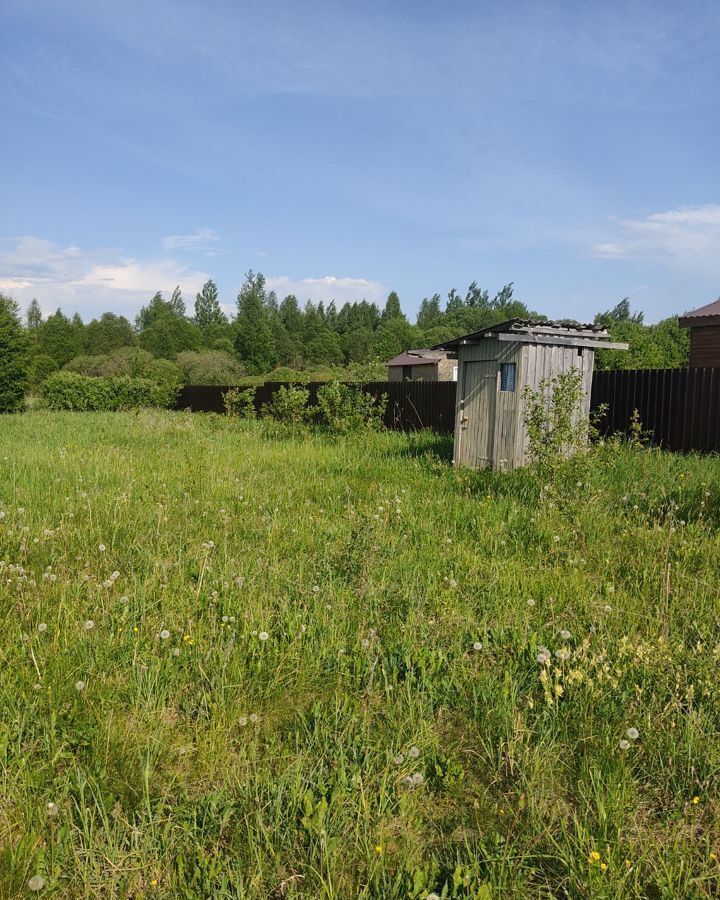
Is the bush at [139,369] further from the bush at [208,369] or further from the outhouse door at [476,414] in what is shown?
the outhouse door at [476,414]

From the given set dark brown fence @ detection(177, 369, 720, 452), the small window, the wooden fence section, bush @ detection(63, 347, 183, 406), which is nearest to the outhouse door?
the small window

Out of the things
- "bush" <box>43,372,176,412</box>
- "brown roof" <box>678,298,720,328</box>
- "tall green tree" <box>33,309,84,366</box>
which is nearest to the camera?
"brown roof" <box>678,298,720,328</box>

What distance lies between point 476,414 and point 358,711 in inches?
275

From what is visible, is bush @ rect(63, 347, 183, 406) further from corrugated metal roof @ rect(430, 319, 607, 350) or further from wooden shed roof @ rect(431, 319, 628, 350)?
wooden shed roof @ rect(431, 319, 628, 350)

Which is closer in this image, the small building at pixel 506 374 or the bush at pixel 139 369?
the small building at pixel 506 374

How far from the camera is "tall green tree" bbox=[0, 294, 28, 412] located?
2189 centimetres

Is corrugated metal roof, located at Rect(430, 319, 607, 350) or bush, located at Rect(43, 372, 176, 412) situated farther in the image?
bush, located at Rect(43, 372, 176, 412)

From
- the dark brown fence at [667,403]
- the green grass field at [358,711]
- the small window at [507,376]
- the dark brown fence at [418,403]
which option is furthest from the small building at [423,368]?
the green grass field at [358,711]

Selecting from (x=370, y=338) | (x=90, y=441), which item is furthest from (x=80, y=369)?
(x=370, y=338)

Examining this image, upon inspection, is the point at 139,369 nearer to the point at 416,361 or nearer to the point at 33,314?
the point at 416,361

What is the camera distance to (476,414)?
30.2 feet

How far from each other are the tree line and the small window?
2023cm

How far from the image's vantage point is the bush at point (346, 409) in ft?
44.6

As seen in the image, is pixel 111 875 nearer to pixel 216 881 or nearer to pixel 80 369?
pixel 216 881
